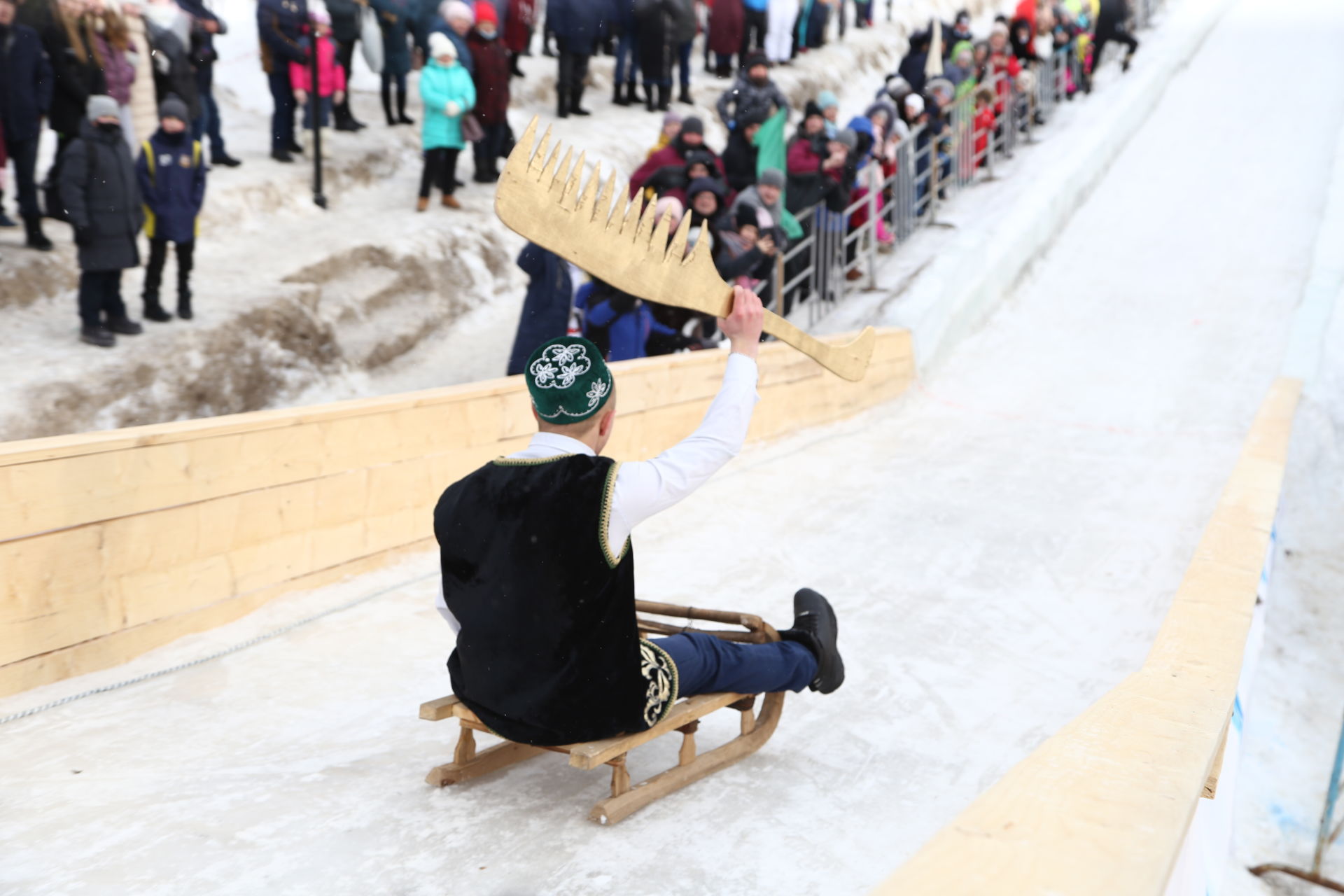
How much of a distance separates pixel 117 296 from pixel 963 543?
194 inches

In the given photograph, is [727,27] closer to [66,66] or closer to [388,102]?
[388,102]

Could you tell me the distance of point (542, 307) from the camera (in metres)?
6.32

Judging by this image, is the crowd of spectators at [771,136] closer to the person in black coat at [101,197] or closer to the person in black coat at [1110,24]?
the person in black coat at [1110,24]

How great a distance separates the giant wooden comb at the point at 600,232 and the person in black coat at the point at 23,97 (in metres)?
5.84

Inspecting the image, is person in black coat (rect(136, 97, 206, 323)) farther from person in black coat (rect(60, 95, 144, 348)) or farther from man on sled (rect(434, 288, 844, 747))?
man on sled (rect(434, 288, 844, 747))

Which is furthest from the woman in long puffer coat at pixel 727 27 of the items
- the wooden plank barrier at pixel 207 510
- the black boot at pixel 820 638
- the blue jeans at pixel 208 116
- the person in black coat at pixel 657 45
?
the black boot at pixel 820 638

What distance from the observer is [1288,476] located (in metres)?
7.48

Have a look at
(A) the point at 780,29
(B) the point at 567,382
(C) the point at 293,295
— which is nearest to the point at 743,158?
(C) the point at 293,295

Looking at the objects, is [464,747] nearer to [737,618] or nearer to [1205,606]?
[737,618]

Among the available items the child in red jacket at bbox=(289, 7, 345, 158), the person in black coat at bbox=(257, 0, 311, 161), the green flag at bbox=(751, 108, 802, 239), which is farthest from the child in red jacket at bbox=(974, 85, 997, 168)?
the person in black coat at bbox=(257, 0, 311, 161)

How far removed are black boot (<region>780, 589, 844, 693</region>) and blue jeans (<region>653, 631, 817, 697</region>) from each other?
2 centimetres

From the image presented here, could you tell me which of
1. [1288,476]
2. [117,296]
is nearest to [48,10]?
[117,296]

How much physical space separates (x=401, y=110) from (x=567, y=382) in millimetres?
9218

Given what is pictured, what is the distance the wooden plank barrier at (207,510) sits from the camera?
11.0ft
